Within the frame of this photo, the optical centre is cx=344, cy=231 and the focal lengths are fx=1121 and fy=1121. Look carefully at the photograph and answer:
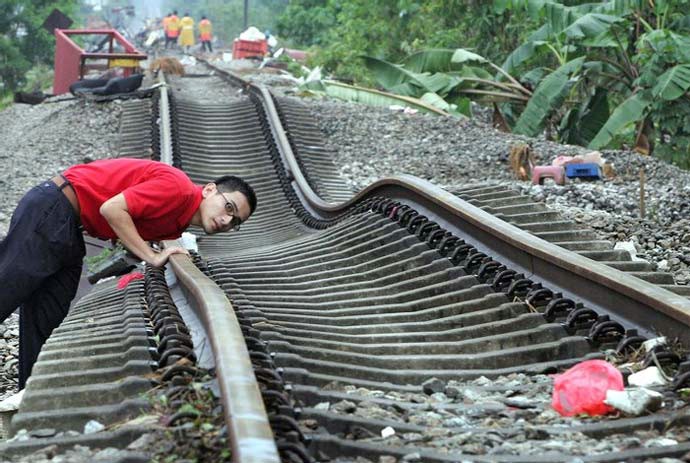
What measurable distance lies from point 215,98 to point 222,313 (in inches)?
Result: 585

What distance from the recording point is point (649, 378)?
3.79m

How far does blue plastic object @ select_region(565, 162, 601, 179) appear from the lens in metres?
10.7

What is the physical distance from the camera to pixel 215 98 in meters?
18.5

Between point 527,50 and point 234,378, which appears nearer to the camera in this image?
point 234,378

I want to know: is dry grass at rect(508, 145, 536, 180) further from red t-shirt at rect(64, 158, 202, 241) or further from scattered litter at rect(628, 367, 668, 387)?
scattered litter at rect(628, 367, 668, 387)

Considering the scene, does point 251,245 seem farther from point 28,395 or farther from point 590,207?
point 28,395

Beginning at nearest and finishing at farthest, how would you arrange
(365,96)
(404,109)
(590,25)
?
(590,25) → (404,109) → (365,96)

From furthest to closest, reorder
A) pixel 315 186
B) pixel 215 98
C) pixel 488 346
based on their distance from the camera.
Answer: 1. pixel 215 98
2. pixel 315 186
3. pixel 488 346

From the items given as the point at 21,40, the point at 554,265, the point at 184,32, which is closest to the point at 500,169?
the point at 554,265

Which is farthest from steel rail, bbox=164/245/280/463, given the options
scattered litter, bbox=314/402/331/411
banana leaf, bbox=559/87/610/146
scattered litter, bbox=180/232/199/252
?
banana leaf, bbox=559/87/610/146

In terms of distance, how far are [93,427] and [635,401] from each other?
168 centimetres

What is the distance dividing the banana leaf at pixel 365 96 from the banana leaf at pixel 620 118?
7.51ft

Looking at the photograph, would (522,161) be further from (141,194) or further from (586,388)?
(586,388)

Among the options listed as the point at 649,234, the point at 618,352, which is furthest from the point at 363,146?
the point at 618,352
